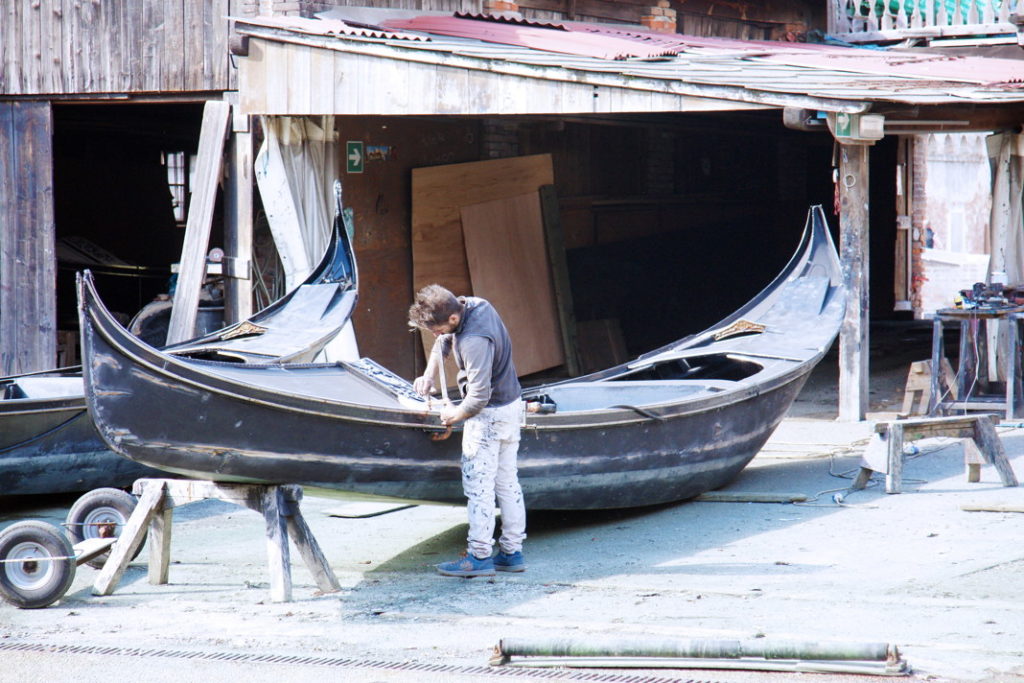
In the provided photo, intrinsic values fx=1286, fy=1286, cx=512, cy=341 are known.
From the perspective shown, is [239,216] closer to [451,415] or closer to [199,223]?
[199,223]

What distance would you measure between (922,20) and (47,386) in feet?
39.2

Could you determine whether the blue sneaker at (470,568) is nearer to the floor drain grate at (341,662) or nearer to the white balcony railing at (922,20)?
the floor drain grate at (341,662)

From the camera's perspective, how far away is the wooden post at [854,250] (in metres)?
10.0

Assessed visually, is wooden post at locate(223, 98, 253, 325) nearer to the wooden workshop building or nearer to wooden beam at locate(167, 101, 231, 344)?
the wooden workshop building

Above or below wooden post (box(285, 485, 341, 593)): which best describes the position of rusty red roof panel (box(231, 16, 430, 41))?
above

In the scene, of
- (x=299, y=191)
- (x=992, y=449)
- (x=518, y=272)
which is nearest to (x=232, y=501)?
(x=992, y=449)

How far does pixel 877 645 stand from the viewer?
4648 mm

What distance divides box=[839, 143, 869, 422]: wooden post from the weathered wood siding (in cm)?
535

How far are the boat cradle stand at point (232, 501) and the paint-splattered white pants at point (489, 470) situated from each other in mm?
773

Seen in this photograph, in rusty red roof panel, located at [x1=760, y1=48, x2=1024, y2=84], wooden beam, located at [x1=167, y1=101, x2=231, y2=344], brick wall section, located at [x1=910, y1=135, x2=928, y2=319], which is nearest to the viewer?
wooden beam, located at [x1=167, y1=101, x2=231, y2=344]

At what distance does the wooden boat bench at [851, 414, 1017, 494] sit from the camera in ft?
26.4

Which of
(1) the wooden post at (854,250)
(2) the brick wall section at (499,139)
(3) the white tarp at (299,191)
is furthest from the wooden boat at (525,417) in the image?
(2) the brick wall section at (499,139)

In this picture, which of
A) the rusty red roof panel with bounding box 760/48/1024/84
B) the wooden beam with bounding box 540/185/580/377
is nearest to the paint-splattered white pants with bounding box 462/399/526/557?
the rusty red roof panel with bounding box 760/48/1024/84

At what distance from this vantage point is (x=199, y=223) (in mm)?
11188
